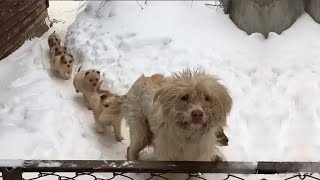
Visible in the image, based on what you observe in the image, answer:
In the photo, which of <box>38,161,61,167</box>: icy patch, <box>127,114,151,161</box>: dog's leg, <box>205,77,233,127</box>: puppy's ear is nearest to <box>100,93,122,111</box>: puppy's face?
<box>127,114,151,161</box>: dog's leg

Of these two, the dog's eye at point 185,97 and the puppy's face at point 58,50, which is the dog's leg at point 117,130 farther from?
the puppy's face at point 58,50

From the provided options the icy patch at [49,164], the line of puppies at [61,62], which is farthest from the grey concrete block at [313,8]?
the icy patch at [49,164]

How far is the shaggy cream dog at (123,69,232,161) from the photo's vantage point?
13.4ft

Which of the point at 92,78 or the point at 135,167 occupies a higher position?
the point at 135,167

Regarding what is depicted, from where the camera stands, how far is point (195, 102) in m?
4.06

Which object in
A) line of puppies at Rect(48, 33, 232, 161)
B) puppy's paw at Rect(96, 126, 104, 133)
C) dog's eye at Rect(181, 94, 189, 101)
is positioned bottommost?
puppy's paw at Rect(96, 126, 104, 133)

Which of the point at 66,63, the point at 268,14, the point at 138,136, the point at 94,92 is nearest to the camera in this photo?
the point at 138,136

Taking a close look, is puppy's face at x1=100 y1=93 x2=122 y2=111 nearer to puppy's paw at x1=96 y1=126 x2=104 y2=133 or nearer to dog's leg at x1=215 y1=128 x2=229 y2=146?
puppy's paw at x1=96 y1=126 x2=104 y2=133

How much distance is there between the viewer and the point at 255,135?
5902mm

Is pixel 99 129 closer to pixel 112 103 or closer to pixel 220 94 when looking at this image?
pixel 112 103

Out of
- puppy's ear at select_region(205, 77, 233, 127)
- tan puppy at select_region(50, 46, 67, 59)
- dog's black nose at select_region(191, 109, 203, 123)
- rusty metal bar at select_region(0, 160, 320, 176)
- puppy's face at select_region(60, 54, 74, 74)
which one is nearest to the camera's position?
rusty metal bar at select_region(0, 160, 320, 176)

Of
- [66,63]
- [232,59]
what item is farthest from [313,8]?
[66,63]

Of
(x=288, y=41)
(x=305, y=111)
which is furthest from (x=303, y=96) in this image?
(x=288, y=41)

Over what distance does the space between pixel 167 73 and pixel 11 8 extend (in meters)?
2.53
